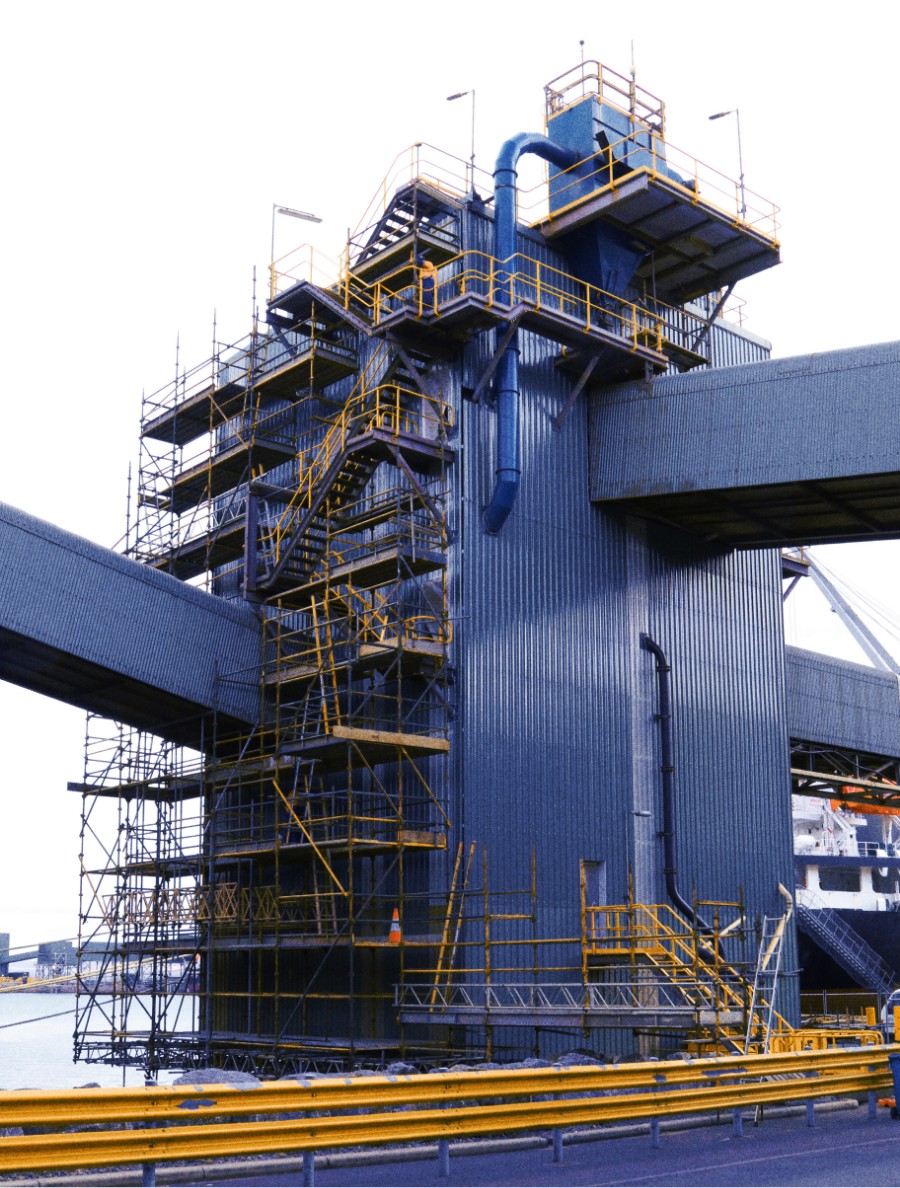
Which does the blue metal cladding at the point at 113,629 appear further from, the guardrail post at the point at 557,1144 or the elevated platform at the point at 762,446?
the guardrail post at the point at 557,1144

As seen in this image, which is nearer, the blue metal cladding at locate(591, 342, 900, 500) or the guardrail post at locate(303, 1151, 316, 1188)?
the guardrail post at locate(303, 1151, 316, 1188)

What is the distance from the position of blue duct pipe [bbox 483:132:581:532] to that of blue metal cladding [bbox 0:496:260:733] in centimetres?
650

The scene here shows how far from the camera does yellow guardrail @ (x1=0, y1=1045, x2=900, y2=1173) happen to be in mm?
9945

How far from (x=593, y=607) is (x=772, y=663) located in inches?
293

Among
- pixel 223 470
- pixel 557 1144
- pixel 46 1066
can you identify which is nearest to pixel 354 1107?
pixel 557 1144

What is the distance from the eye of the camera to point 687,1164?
12984mm

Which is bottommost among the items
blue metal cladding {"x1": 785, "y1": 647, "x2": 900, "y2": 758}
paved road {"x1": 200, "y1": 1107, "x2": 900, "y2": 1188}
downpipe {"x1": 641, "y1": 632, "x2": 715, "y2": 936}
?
paved road {"x1": 200, "y1": 1107, "x2": 900, "y2": 1188}

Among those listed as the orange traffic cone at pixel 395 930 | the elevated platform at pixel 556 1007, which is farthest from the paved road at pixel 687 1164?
the orange traffic cone at pixel 395 930

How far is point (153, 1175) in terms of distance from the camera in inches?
A: 405

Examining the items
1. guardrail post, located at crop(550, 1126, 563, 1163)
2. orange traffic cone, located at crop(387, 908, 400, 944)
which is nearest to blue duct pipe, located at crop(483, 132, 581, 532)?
orange traffic cone, located at crop(387, 908, 400, 944)

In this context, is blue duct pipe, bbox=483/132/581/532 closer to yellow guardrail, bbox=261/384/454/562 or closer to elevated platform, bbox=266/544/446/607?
yellow guardrail, bbox=261/384/454/562

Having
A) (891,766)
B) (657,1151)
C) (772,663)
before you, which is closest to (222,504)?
(772,663)

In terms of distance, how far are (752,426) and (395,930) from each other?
13082mm

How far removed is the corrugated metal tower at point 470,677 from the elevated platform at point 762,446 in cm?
76
